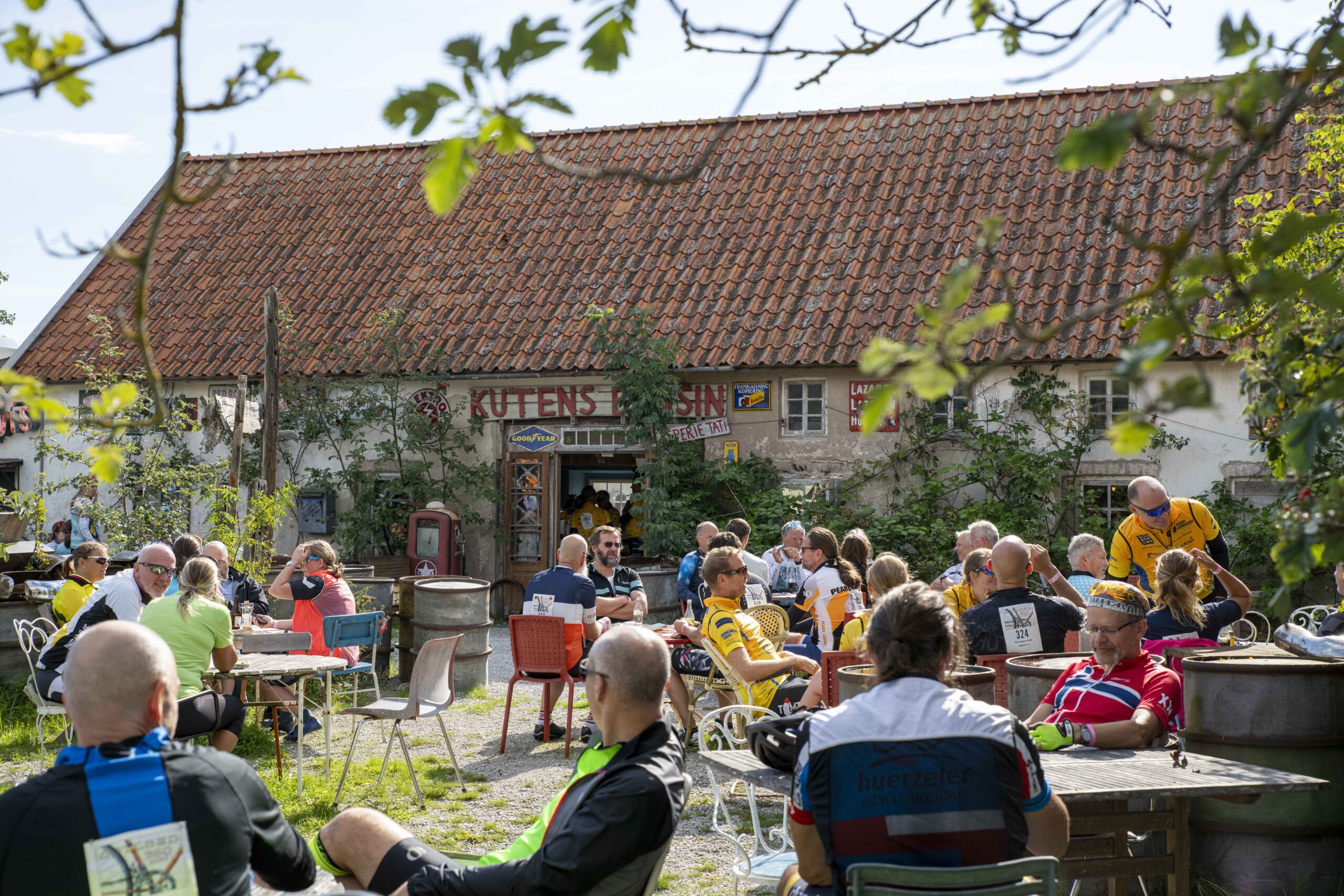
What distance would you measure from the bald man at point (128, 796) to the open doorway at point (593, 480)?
13.8m

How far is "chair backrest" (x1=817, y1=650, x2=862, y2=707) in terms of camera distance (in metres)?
6.40

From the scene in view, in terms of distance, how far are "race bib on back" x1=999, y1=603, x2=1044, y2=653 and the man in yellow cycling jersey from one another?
6.83ft

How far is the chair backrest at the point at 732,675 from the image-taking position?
7008mm

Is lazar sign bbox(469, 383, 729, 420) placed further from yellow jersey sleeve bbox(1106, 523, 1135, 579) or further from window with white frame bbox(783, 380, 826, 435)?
yellow jersey sleeve bbox(1106, 523, 1135, 579)

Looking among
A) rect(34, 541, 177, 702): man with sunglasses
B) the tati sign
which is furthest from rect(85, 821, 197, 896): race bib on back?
the tati sign

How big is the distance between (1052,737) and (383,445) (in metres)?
13.4

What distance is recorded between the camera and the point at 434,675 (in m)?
7.89

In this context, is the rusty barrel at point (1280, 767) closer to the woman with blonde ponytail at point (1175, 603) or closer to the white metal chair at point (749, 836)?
the woman with blonde ponytail at point (1175, 603)

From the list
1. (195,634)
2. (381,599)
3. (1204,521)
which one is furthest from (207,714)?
(1204,521)

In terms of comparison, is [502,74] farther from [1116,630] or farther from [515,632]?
[515,632]

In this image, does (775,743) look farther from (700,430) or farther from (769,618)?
(700,430)

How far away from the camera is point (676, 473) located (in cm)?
1552

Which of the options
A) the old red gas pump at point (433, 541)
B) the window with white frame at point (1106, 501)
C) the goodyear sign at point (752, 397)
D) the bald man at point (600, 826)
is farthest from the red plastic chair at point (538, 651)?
the old red gas pump at point (433, 541)

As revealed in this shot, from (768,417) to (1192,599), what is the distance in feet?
31.0
